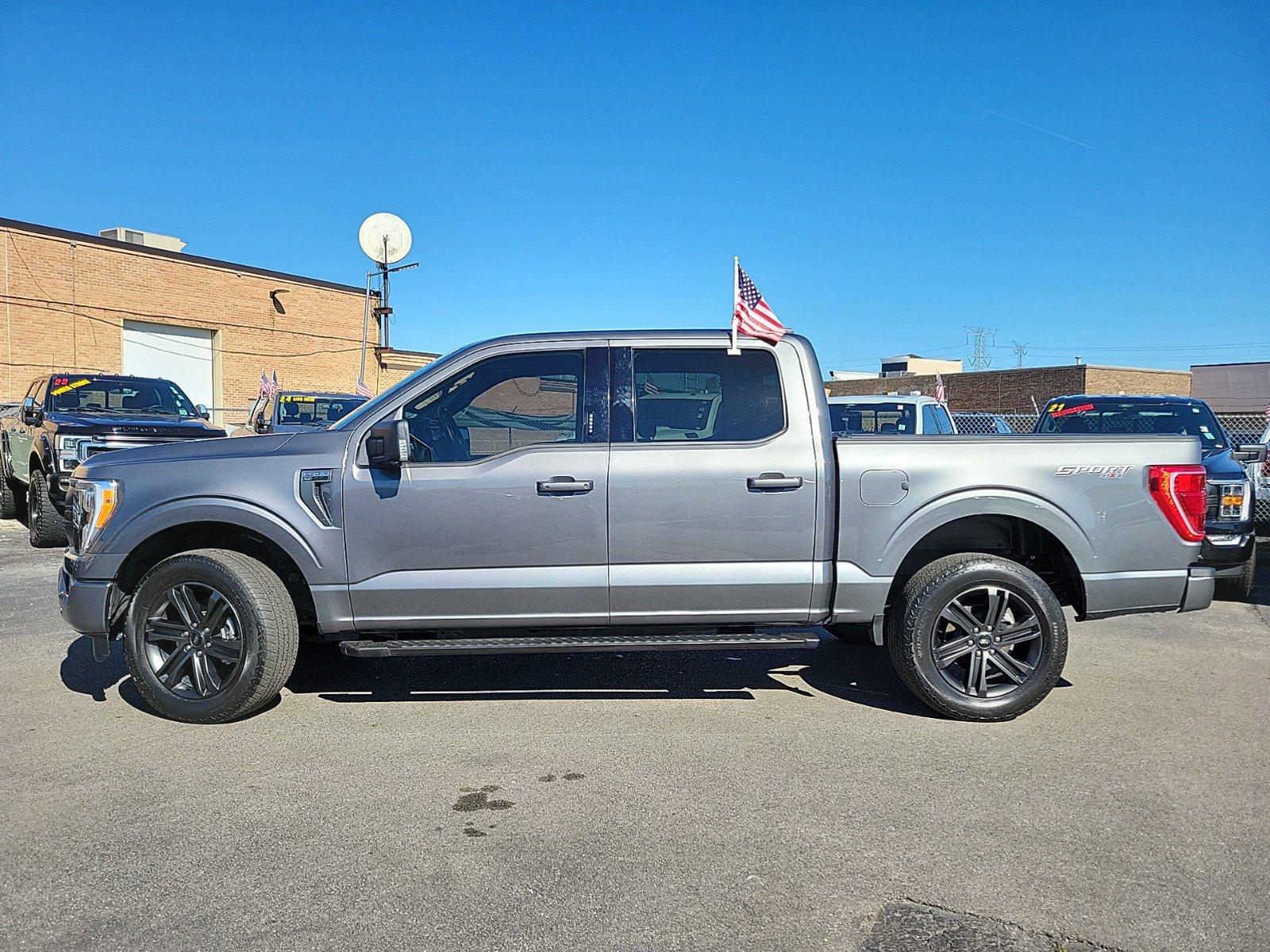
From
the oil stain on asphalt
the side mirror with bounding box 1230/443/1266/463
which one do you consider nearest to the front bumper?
the oil stain on asphalt

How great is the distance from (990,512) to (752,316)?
1.57 meters

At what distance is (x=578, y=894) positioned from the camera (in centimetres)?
312

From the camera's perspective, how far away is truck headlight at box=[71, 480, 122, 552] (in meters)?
4.79

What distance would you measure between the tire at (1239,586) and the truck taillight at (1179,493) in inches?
153

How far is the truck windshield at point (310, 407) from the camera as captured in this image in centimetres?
1516

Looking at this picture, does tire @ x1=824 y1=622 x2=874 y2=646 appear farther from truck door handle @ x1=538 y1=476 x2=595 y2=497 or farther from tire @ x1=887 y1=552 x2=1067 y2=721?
truck door handle @ x1=538 y1=476 x2=595 y2=497

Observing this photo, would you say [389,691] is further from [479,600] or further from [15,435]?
[15,435]

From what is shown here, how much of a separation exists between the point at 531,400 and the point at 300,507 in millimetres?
1257

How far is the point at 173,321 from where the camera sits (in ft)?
92.7

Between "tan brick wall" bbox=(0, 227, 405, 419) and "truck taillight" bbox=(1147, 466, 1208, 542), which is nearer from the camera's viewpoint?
"truck taillight" bbox=(1147, 466, 1208, 542)

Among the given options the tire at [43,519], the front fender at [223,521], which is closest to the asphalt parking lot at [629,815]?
the front fender at [223,521]

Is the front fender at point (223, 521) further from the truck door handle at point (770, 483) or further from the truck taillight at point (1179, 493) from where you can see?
the truck taillight at point (1179, 493)

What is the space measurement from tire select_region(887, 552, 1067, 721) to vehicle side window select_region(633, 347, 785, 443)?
1150 millimetres

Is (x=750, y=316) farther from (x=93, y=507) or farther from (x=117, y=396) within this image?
(x=117, y=396)
